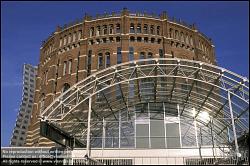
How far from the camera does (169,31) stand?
48.0 meters

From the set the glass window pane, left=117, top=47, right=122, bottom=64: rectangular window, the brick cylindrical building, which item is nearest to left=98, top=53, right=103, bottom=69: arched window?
the brick cylindrical building

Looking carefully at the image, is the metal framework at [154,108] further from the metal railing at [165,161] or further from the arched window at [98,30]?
the arched window at [98,30]

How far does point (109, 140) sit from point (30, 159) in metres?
10.0

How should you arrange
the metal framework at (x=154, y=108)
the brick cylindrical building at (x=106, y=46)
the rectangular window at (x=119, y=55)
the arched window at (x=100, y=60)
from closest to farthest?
the metal framework at (x=154, y=108)
the rectangular window at (x=119, y=55)
the arched window at (x=100, y=60)
the brick cylindrical building at (x=106, y=46)

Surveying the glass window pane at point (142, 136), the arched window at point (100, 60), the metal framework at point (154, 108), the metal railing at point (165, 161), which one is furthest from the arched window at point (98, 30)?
the metal railing at point (165, 161)

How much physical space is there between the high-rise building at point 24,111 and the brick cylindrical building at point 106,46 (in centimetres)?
1671

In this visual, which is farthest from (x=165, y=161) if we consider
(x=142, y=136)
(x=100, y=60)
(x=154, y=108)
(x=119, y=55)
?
(x=100, y=60)

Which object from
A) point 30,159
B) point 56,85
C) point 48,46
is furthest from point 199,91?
point 48,46

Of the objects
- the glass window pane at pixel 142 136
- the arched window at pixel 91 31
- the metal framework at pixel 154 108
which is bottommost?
the glass window pane at pixel 142 136

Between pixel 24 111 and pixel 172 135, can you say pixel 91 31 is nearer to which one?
pixel 172 135

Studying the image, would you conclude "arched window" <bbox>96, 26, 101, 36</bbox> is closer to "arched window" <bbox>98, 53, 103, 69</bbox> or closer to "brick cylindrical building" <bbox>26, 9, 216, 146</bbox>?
"brick cylindrical building" <bbox>26, 9, 216, 146</bbox>

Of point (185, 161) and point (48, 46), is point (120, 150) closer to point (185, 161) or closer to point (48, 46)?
point (185, 161)

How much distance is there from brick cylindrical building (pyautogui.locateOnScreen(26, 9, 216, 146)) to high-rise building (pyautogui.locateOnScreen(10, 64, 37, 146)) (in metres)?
16.7

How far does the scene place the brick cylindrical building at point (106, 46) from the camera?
1801 inches
